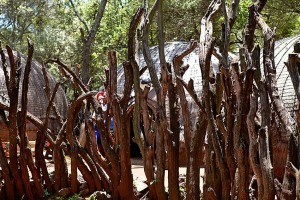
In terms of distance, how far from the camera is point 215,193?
3.45 metres

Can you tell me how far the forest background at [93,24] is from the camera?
609 inches

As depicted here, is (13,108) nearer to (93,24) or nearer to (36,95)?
(36,95)

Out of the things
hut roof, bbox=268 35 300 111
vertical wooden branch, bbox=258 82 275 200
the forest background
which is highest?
the forest background

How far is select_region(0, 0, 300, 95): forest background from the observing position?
15461 millimetres

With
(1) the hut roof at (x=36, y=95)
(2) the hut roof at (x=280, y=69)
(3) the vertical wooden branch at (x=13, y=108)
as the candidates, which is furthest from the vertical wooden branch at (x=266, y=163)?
(1) the hut roof at (x=36, y=95)

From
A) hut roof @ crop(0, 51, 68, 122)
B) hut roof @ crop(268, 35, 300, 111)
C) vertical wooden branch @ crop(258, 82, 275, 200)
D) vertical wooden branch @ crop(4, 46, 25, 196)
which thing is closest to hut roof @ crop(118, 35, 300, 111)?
hut roof @ crop(268, 35, 300, 111)

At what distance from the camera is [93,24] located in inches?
618

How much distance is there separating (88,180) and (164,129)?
1.51 metres

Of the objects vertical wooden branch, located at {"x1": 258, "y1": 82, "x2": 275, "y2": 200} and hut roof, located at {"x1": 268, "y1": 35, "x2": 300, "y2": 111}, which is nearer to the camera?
vertical wooden branch, located at {"x1": 258, "y1": 82, "x2": 275, "y2": 200}

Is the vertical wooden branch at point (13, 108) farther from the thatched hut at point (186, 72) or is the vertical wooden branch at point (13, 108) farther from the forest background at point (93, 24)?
the forest background at point (93, 24)

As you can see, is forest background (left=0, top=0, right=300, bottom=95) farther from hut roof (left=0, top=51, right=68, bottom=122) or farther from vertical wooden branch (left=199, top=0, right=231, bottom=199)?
vertical wooden branch (left=199, top=0, right=231, bottom=199)

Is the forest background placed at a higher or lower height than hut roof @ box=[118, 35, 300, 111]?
higher

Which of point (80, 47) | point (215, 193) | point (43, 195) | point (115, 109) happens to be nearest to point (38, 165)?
point (43, 195)

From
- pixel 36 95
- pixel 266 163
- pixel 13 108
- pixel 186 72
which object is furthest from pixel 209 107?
pixel 36 95
